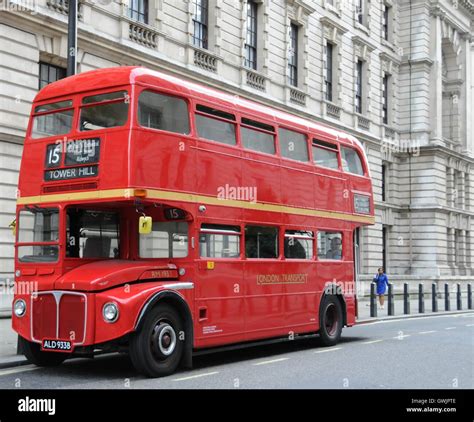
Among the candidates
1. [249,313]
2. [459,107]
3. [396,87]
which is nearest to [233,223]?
[249,313]

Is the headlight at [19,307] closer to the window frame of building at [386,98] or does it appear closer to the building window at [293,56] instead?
the building window at [293,56]

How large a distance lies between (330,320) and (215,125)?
18.0ft

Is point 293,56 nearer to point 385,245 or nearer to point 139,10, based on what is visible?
point 139,10

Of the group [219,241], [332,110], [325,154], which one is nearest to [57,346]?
[219,241]

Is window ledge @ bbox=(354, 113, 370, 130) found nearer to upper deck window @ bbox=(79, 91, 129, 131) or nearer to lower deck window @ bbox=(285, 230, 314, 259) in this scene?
lower deck window @ bbox=(285, 230, 314, 259)

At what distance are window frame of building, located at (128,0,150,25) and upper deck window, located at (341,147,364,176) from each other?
9.92 m

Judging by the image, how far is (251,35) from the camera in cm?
2922

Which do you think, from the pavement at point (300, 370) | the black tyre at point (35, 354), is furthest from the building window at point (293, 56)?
the black tyre at point (35, 354)

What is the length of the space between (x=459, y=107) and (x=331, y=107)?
779 inches

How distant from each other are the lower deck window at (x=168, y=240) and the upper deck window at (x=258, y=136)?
2.23m

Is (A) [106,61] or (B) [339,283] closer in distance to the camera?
(B) [339,283]

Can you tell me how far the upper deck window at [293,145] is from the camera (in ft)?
44.0
